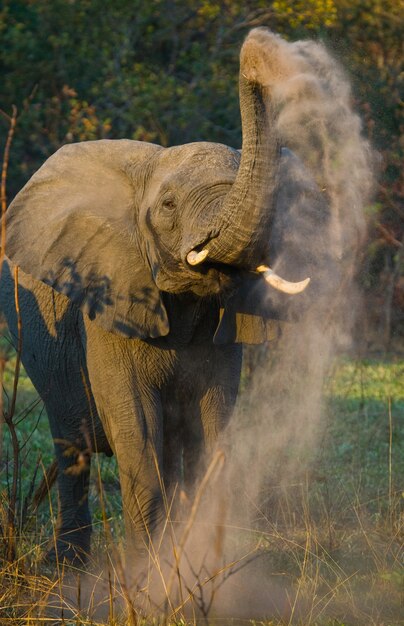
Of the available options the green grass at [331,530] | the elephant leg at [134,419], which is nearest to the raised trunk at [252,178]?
the elephant leg at [134,419]

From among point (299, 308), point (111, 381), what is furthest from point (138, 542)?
point (299, 308)

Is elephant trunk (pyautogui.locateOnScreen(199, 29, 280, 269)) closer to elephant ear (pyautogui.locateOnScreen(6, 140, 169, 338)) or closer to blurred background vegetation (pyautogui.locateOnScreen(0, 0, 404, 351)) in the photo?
elephant ear (pyautogui.locateOnScreen(6, 140, 169, 338))

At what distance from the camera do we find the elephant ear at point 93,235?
586 centimetres

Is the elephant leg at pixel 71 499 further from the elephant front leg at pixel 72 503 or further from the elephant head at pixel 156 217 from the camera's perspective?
the elephant head at pixel 156 217

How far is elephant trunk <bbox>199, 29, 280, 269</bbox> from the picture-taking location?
4.69m

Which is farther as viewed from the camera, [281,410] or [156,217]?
[281,410]

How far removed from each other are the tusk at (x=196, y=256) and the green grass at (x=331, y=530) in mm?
940

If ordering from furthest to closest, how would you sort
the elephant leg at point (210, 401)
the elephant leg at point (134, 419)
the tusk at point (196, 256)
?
1. the elephant leg at point (210, 401)
2. the elephant leg at point (134, 419)
3. the tusk at point (196, 256)

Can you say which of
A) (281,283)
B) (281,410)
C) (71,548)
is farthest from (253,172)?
(281,410)

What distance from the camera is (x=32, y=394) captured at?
464 inches

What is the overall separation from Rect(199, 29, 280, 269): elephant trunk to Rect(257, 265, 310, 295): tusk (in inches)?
1.9

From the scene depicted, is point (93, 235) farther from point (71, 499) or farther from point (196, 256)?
point (71, 499)

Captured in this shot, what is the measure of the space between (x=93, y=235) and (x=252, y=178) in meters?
1.39

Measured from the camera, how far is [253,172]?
487 cm
